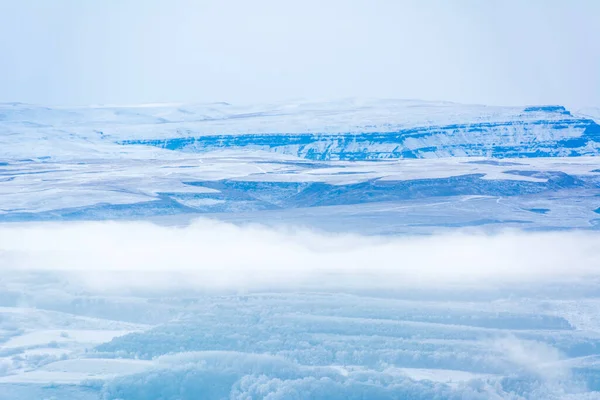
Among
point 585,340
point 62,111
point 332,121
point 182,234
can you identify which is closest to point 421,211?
point 182,234

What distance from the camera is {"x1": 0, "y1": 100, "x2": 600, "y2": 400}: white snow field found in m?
9.32

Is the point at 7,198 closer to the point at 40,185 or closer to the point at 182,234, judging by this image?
the point at 40,185

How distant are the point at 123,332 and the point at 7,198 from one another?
13372 mm

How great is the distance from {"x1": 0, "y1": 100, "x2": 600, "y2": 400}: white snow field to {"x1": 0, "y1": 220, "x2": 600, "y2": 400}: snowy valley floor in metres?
0.03

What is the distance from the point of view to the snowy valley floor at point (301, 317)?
9070 millimetres

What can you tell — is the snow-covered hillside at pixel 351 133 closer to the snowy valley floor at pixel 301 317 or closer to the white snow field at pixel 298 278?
the white snow field at pixel 298 278

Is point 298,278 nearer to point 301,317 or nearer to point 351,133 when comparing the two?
point 301,317

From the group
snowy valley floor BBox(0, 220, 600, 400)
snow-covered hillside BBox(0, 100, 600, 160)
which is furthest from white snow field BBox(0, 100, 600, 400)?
snow-covered hillside BBox(0, 100, 600, 160)

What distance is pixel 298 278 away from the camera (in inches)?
555

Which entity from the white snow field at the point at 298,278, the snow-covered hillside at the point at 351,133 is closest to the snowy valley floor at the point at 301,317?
the white snow field at the point at 298,278

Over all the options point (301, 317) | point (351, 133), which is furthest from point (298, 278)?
point (351, 133)

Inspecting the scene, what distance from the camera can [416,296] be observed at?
42.3ft

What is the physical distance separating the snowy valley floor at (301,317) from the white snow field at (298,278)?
0.03 meters

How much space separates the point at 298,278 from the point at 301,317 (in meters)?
2.53
